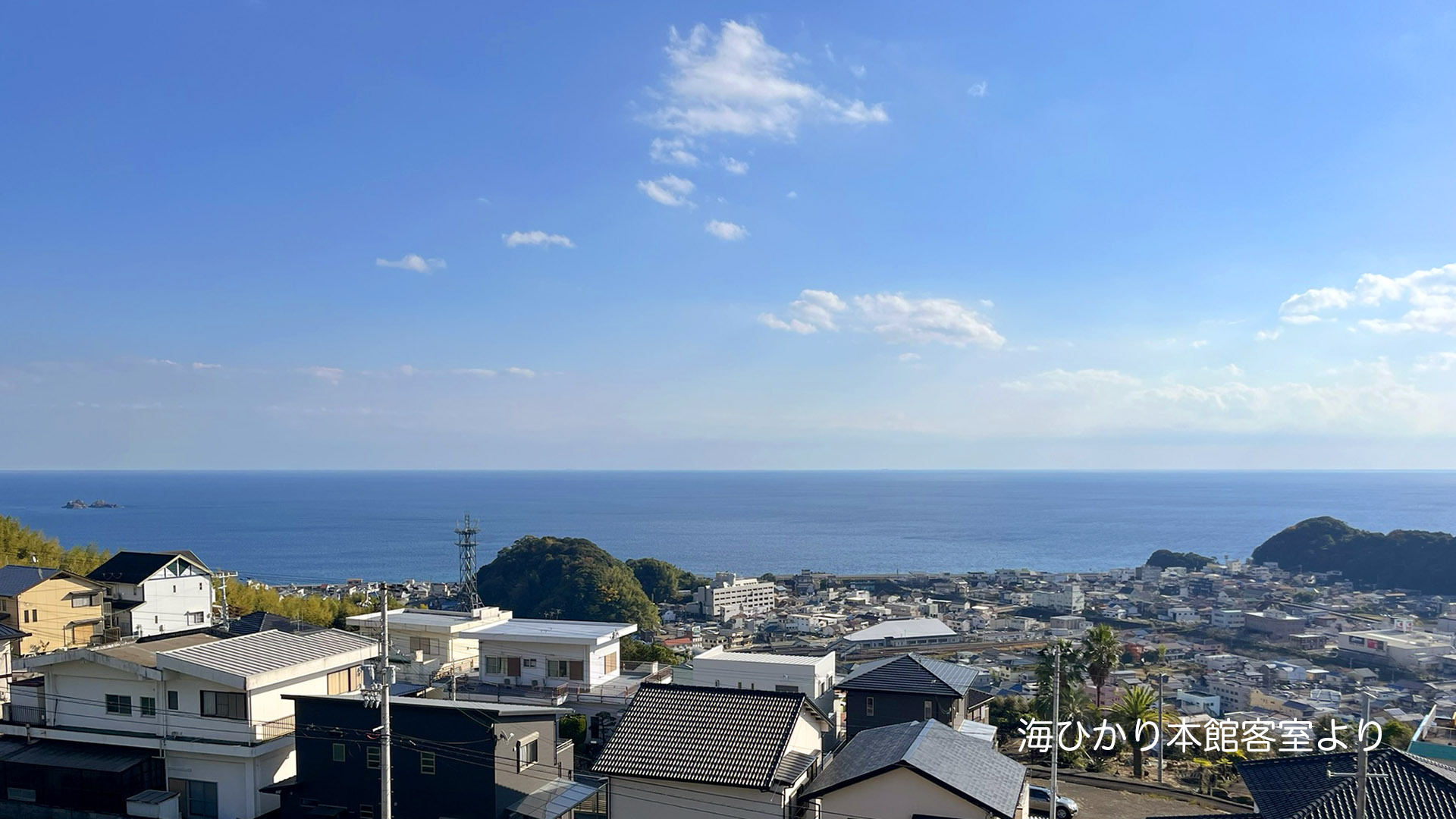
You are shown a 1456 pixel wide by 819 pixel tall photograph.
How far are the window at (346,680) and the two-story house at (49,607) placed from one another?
1240 centimetres

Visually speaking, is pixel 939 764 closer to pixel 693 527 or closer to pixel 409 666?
pixel 409 666

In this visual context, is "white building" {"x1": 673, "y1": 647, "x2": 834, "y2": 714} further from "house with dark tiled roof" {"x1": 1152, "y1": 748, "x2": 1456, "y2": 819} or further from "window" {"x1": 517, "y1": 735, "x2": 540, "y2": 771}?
"house with dark tiled roof" {"x1": 1152, "y1": 748, "x2": 1456, "y2": 819}

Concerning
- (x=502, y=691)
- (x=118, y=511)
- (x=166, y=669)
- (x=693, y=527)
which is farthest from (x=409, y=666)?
(x=118, y=511)

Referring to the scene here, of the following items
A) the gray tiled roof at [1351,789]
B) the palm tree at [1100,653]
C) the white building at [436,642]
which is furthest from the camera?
the white building at [436,642]

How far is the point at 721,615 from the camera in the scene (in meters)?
72.9

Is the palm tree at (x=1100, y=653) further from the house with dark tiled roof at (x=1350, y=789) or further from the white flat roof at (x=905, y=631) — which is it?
the white flat roof at (x=905, y=631)

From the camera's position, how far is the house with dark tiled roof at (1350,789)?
10.9 m

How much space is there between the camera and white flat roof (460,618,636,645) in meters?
23.9

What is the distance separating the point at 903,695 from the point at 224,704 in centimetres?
1441

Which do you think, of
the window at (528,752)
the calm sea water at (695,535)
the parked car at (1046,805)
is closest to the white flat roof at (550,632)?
the window at (528,752)

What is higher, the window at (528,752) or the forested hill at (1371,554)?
the window at (528,752)

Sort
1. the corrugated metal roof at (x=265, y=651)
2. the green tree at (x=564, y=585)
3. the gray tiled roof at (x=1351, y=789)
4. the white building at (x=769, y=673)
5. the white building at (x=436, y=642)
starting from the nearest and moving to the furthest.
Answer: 1. the gray tiled roof at (x=1351, y=789)
2. the corrugated metal roof at (x=265, y=651)
3. the white building at (x=769, y=673)
4. the white building at (x=436, y=642)
5. the green tree at (x=564, y=585)

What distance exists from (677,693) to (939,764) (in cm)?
449

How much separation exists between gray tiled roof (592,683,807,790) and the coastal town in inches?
1.6
